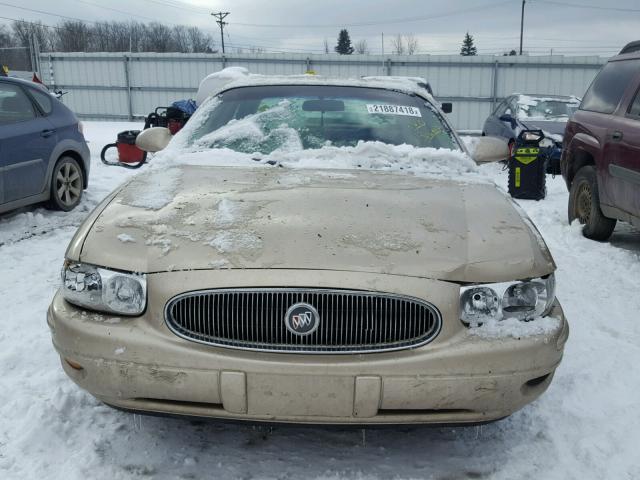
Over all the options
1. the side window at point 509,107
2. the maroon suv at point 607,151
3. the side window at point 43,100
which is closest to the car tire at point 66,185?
the side window at point 43,100

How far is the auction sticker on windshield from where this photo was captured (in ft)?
12.4

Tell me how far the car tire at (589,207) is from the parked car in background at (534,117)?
4.26 metres

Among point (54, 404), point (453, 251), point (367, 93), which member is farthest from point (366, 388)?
A: point (367, 93)

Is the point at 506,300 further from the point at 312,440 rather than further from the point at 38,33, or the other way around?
the point at 38,33

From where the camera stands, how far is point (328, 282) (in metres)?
2.15

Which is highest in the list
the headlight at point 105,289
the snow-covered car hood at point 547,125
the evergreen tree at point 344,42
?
the evergreen tree at point 344,42

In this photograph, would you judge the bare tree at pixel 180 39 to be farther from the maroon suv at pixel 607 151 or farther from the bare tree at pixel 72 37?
the maroon suv at pixel 607 151

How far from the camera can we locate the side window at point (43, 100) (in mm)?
6737

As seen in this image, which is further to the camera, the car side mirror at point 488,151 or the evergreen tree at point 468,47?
the evergreen tree at point 468,47

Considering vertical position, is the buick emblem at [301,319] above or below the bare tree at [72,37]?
below

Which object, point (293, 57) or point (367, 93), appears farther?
point (293, 57)

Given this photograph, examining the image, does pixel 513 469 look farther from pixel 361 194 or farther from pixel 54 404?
pixel 54 404

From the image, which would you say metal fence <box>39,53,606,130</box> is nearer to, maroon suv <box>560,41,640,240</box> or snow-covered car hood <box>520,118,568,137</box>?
snow-covered car hood <box>520,118,568,137</box>

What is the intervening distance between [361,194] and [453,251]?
63 centimetres
